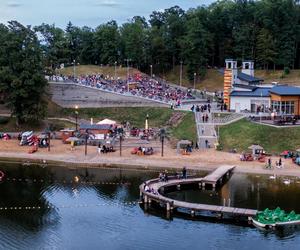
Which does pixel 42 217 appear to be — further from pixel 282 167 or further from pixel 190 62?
pixel 190 62

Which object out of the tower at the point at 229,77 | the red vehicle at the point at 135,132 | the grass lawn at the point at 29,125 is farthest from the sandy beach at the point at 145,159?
the tower at the point at 229,77

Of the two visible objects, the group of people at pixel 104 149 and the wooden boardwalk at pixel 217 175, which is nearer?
the wooden boardwalk at pixel 217 175

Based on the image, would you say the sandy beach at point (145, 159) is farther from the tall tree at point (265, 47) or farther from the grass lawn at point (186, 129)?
the tall tree at point (265, 47)

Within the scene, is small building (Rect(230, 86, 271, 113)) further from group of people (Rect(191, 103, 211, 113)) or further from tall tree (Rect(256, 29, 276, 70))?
tall tree (Rect(256, 29, 276, 70))

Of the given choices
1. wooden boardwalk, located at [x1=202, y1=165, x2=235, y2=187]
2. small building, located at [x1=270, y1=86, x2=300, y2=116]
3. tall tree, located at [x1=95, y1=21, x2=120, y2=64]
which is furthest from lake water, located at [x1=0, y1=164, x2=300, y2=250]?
tall tree, located at [x1=95, y1=21, x2=120, y2=64]

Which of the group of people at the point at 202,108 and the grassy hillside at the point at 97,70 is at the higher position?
the grassy hillside at the point at 97,70
